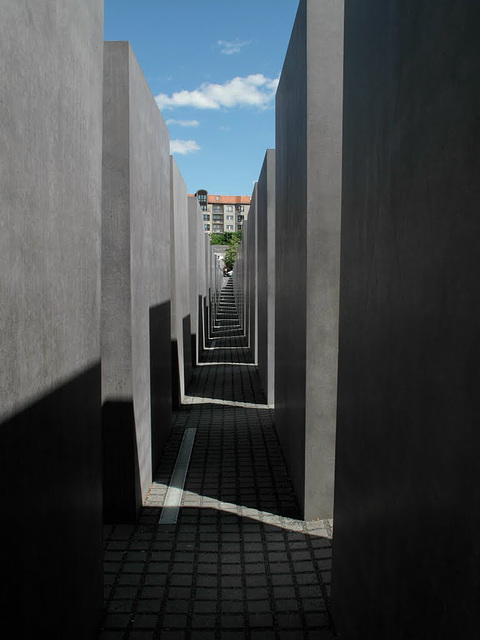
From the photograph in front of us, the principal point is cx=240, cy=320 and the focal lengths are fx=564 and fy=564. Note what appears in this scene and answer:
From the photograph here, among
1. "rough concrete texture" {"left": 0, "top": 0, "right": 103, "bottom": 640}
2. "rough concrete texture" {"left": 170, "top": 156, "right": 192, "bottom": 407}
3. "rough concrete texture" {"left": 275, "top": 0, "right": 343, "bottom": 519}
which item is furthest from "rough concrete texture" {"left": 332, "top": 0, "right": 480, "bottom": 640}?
"rough concrete texture" {"left": 170, "top": 156, "right": 192, "bottom": 407}

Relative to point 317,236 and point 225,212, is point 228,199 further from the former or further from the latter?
point 317,236

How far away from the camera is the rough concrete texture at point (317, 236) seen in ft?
15.9

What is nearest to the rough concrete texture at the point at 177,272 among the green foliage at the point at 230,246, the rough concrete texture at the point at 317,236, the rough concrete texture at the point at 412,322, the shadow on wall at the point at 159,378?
the shadow on wall at the point at 159,378

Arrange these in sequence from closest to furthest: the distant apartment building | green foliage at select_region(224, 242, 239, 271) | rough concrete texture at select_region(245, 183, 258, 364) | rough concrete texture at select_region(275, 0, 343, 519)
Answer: rough concrete texture at select_region(275, 0, 343, 519), rough concrete texture at select_region(245, 183, 258, 364), green foliage at select_region(224, 242, 239, 271), the distant apartment building

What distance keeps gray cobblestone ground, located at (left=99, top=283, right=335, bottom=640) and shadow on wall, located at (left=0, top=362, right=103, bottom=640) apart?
1.65 feet

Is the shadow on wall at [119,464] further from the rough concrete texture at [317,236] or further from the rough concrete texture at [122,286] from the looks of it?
the rough concrete texture at [317,236]

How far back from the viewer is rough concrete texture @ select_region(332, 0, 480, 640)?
1667mm

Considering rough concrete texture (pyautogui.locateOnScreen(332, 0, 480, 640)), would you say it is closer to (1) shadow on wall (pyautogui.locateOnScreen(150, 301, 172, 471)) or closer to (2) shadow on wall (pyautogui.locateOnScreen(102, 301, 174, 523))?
(2) shadow on wall (pyautogui.locateOnScreen(102, 301, 174, 523))

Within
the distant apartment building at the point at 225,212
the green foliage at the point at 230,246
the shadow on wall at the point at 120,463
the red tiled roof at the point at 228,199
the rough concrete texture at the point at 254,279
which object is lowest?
the shadow on wall at the point at 120,463

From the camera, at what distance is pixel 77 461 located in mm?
3109

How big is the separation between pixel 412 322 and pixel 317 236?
300 centimetres

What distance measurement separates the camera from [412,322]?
2.13m

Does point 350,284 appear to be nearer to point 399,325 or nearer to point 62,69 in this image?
point 399,325

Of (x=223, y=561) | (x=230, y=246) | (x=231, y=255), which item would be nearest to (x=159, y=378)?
(x=223, y=561)
